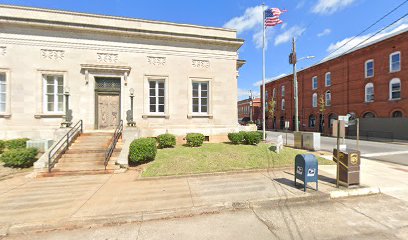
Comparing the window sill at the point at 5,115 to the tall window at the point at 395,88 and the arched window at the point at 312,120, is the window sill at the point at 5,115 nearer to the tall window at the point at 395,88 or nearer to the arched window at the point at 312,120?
the tall window at the point at 395,88

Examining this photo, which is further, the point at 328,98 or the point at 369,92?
the point at 328,98

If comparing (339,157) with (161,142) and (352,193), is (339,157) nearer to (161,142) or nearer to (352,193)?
(352,193)

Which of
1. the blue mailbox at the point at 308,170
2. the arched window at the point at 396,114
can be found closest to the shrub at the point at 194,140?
the blue mailbox at the point at 308,170

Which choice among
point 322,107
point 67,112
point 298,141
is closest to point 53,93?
point 67,112

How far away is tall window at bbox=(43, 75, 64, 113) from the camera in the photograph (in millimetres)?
12211

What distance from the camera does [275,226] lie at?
4.25 m

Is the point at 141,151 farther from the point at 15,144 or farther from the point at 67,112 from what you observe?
the point at 15,144

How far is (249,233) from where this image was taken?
4.00 meters

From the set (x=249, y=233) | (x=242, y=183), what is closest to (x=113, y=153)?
(x=242, y=183)

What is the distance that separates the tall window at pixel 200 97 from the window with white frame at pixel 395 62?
2457cm

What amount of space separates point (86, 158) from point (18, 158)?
102 inches

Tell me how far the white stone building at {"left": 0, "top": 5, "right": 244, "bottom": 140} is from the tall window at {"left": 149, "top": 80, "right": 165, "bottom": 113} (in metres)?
0.07

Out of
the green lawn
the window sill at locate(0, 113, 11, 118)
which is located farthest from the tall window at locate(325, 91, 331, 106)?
the window sill at locate(0, 113, 11, 118)

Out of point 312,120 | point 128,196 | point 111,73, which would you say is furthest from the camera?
point 312,120
